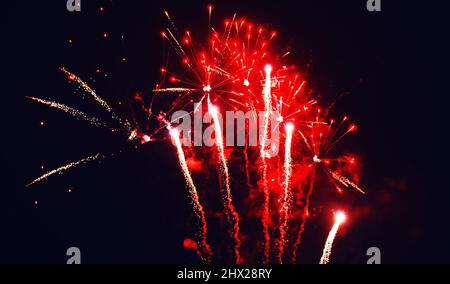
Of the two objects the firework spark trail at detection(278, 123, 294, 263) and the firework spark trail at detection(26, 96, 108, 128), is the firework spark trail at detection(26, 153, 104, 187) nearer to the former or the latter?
the firework spark trail at detection(26, 96, 108, 128)

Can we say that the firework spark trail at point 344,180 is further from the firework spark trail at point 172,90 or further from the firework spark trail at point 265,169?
the firework spark trail at point 172,90

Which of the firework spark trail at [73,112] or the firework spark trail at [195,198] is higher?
the firework spark trail at [73,112]

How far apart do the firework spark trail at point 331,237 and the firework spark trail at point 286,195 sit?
763mm

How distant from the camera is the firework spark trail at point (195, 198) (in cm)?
695

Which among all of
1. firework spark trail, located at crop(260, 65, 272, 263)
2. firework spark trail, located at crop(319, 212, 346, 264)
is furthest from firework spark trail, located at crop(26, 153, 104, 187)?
firework spark trail, located at crop(319, 212, 346, 264)

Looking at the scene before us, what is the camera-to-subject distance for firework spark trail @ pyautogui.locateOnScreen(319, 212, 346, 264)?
280 inches

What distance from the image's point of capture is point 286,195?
21.7 ft

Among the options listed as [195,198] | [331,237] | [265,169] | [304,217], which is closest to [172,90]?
[195,198]

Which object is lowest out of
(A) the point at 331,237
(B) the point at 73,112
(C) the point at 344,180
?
(A) the point at 331,237

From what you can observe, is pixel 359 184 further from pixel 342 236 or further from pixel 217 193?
pixel 217 193

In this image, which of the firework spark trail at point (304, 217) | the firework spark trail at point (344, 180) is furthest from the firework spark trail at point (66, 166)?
the firework spark trail at point (344, 180)

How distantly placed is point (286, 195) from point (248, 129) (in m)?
1.10

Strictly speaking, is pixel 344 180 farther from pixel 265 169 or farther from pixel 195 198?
pixel 195 198

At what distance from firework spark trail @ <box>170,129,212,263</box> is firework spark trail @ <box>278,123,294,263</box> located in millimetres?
1103
